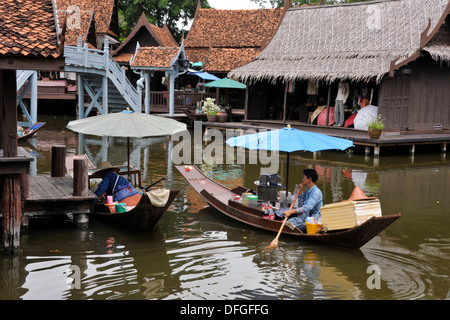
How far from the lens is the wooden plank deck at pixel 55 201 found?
32.3ft

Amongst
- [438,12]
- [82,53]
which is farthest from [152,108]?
[438,12]

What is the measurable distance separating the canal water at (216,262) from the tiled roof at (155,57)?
1635 cm

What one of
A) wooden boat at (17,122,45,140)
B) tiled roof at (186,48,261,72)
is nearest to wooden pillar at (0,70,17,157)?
wooden boat at (17,122,45,140)

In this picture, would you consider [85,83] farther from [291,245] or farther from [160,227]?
[291,245]

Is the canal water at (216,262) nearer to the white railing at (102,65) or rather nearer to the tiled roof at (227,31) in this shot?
the white railing at (102,65)

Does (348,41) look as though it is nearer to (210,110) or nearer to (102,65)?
(210,110)

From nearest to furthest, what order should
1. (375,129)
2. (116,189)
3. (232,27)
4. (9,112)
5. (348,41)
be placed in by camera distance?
(9,112)
(116,189)
(375,129)
(348,41)
(232,27)

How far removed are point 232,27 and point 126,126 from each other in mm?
26972

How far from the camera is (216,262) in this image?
8750 millimetres

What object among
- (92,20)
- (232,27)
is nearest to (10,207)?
(92,20)

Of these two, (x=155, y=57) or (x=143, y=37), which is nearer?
(x=155, y=57)

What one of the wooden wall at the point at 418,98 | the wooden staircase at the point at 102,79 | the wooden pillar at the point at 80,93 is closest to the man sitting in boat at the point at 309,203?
the wooden wall at the point at 418,98

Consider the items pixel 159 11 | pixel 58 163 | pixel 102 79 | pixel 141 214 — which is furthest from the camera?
pixel 159 11

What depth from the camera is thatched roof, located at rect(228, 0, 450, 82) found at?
20875 mm
